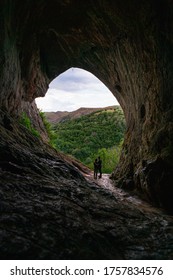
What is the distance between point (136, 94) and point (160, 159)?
286 inches

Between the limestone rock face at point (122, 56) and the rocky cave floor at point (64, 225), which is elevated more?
the limestone rock face at point (122, 56)

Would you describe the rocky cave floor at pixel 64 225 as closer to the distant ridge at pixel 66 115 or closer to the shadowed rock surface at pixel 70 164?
the shadowed rock surface at pixel 70 164

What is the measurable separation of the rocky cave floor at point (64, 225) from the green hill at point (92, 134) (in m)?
45.3

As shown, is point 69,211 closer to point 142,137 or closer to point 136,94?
point 142,137

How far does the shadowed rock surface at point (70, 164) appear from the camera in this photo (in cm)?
533

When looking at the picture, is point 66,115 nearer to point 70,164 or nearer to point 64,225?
point 70,164

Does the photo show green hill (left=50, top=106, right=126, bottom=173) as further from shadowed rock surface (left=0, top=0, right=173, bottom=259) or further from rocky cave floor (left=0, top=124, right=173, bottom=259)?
rocky cave floor (left=0, top=124, right=173, bottom=259)

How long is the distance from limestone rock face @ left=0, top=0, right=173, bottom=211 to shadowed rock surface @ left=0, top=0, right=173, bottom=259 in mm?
58

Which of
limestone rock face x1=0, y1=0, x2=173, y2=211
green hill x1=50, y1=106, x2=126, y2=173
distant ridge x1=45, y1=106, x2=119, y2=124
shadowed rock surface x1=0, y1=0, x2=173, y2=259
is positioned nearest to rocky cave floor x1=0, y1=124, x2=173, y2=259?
shadowed rock surface x1=0, y1=0, x2=173, y2=259

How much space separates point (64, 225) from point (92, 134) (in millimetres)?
63107

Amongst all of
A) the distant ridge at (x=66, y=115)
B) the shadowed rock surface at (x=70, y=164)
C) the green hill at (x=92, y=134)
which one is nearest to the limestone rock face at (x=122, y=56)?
the shadowed rock surface at (x=70, y=164)

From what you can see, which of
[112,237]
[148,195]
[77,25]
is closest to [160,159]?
[148,195]

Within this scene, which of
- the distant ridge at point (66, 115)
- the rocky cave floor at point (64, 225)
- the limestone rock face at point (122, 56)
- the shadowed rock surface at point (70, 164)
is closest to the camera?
the rocky cave floor at point (64, 225)

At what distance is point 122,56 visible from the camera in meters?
16.7
